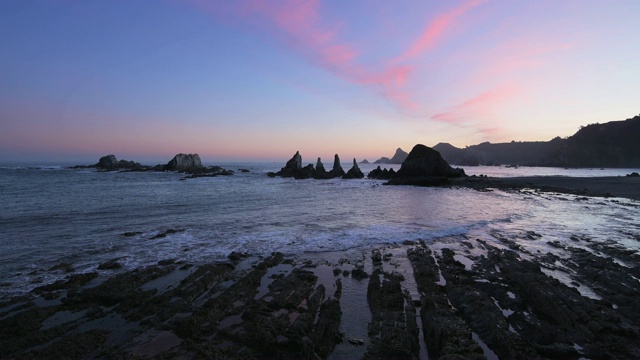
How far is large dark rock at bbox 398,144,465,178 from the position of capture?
213ft

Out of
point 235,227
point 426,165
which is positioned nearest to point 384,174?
point 426,165

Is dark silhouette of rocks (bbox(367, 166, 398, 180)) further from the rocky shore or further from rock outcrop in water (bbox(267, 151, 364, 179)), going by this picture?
the rocky shore

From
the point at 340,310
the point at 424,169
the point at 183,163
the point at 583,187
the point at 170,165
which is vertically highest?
the point at 183,163

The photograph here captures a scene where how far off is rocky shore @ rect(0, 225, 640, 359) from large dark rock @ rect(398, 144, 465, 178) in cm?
5358

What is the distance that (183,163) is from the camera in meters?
110

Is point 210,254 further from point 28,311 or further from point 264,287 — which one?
point 28,311

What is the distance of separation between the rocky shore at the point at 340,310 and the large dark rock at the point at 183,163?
9831 cm

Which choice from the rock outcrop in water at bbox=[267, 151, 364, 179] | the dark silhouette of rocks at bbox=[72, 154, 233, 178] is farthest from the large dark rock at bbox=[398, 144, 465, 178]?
the dark silhouette of rocks at bbox=[72, 154, 233, 178]

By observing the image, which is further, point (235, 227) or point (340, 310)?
point (235, 227)

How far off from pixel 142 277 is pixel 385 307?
28.7 feet

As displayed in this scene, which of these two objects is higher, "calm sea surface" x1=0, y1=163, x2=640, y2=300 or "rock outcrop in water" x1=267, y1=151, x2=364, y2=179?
"rock outcrop in water" x1=267, y1=151, x2=364, y2=179

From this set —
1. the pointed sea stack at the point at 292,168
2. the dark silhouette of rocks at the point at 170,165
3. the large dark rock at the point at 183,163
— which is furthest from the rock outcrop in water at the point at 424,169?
the large dark rock at the point at 183,163

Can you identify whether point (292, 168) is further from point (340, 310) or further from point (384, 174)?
point (340, 310)

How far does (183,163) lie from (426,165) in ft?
282
